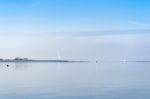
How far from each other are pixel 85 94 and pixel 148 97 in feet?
18.2

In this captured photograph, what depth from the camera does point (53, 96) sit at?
24641mm

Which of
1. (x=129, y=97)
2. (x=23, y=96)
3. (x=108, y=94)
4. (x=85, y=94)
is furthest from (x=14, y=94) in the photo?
(x=129, y=97)

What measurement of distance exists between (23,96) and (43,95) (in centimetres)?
175

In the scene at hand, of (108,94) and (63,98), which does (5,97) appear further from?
(108,94)

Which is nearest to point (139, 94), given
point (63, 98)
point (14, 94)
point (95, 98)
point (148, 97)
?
point (148, 97)

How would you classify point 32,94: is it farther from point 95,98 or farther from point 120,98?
point 120,98

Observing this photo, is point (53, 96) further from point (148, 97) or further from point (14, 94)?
point (148, 97)

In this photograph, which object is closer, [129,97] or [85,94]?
[129,97]

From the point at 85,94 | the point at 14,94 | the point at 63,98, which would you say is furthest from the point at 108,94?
the point at 14,94

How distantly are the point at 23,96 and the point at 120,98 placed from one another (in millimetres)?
8272

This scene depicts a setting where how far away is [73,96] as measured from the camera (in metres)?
25.0

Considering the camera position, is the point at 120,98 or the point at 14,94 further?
the point at 14,94

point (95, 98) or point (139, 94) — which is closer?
point (95, 98)

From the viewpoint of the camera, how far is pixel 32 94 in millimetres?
26016
